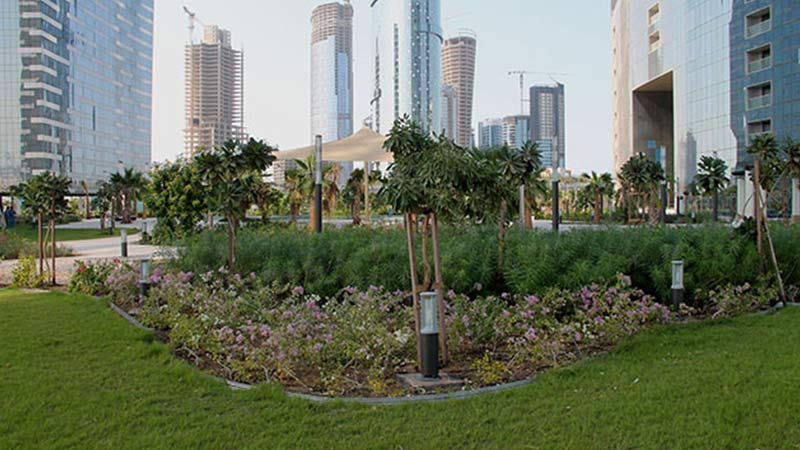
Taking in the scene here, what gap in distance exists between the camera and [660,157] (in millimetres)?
62969

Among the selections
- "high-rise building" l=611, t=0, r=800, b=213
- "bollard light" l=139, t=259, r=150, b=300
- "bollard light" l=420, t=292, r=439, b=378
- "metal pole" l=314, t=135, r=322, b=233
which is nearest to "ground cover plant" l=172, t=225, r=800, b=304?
"bollard light" l=139, t=259, r=150, b=300

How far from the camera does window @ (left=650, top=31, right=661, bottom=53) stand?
57.6 metres

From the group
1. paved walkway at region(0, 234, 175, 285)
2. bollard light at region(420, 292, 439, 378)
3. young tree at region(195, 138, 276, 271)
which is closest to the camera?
bollard light at region(420, 292, 439, 378)

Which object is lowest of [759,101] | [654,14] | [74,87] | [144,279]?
[144,279]

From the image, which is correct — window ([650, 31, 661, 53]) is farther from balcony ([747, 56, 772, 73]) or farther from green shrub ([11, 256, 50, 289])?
green shrub ([11, 256, 50, 289])

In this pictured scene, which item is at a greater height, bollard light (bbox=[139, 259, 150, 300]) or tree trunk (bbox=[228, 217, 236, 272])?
tree trunk (bbox=[228, 217, 236, 272])

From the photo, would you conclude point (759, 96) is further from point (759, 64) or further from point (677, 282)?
point (677, 282)

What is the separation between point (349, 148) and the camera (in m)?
21.9

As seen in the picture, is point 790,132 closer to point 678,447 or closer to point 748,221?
point 748,221

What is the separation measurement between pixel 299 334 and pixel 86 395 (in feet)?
5.81

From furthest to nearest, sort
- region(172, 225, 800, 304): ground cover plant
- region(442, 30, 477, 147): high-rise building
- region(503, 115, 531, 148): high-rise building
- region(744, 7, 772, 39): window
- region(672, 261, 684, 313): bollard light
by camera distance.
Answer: region(503, 115, 531, 148): high-rise building < region(442, 30, 477, 147): high-rise building < region(744, 7, 772, 39): window < region(172, 225, 800, 304): ground cover plant < region(672, 261, 684, 313): bollard light

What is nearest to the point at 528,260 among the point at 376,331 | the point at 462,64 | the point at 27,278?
the point at 376,331

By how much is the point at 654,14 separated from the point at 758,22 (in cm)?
1405

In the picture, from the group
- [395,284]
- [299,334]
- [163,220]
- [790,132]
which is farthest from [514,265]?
[790,132]
